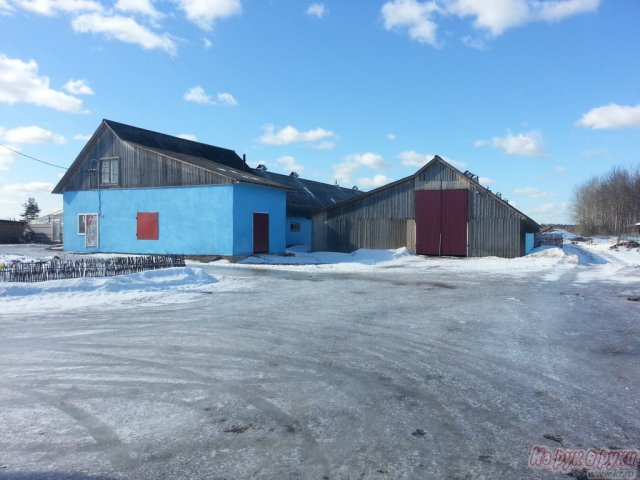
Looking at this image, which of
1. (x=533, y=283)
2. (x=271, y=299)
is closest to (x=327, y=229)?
(x=533, y=283)

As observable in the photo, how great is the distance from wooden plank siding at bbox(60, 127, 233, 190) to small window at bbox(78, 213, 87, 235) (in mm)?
1727

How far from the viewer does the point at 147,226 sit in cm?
2723

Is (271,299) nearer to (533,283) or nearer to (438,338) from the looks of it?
(438,338)

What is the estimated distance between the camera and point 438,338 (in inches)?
327

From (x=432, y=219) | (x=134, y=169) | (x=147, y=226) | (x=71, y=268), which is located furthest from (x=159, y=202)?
(x=432, y=219)

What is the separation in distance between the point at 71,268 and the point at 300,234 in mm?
23999

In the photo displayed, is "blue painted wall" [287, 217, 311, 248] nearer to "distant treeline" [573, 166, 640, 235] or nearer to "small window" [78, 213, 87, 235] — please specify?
"small window" [78, 213, 87, 235]

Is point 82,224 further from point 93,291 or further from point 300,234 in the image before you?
point 93,291

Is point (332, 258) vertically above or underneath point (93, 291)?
above

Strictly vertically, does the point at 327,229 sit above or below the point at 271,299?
above

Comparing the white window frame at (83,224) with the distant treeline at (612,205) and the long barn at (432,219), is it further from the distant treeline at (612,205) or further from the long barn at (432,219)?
the distant treeline at (612,205)

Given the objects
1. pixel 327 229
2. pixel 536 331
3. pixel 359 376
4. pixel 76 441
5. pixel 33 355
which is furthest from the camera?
pixel 327 229

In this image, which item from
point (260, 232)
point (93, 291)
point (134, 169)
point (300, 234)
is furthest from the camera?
point (300, 234)

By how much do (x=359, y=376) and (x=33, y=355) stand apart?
15.8 ft
